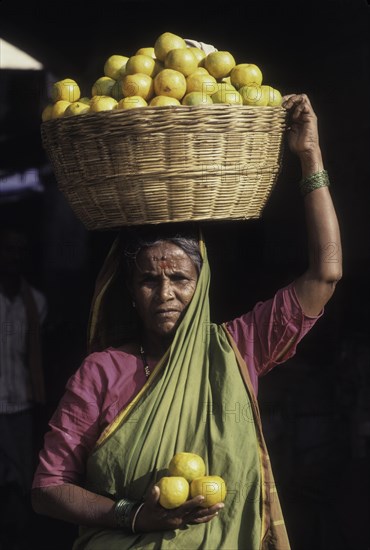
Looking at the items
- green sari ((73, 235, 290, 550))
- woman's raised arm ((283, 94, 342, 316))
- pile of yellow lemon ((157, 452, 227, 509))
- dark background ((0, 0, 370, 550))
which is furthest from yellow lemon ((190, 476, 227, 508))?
dark background ((0, 0, 370, 550))

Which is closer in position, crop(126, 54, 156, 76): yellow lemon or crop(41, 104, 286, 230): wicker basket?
crop(41, 104, 286, 230): wicker basket

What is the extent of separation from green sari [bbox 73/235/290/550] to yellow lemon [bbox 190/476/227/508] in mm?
Result: 122

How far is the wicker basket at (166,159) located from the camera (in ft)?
9.75

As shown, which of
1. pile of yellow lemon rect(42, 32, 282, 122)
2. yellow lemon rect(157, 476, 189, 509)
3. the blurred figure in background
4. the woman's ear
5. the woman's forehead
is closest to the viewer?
yellow lemon rect(157, 476, 189, 509)

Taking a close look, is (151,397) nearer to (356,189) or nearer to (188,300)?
(188,300)

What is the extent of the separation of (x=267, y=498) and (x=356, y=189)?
2.45 meters

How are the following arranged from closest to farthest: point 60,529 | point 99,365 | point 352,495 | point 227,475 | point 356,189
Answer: point 227,475 → point 99,365 → point 352,495 → point 356,189 → point 60,529

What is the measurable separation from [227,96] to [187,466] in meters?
1.12

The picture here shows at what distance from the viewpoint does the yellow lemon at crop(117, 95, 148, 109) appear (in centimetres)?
300

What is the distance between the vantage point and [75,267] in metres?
5.75

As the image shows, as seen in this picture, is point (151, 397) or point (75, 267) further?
point (75, 267)

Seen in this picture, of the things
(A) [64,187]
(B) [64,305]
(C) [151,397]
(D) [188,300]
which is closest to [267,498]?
(C) [151,397]

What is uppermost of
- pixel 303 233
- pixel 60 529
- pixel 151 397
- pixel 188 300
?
pixel 303 233

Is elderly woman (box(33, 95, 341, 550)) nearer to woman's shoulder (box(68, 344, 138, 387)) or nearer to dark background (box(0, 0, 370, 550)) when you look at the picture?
woman's shoulder (box(68, 344, 138, 387))
